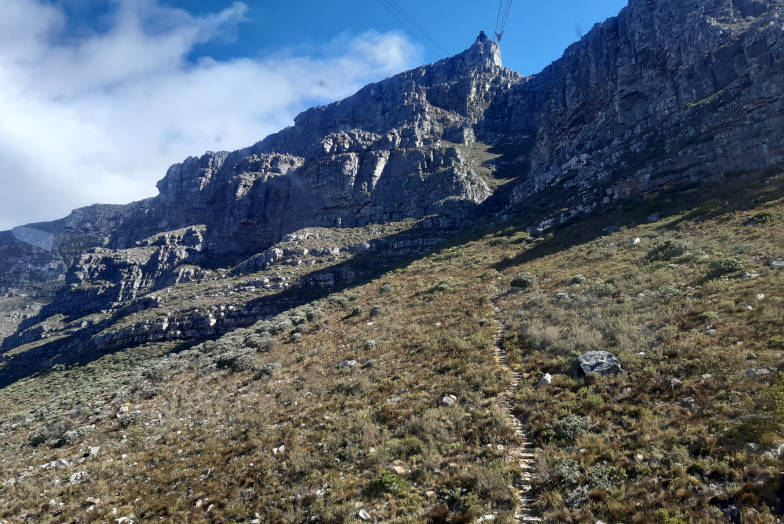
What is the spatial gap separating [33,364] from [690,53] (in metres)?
123

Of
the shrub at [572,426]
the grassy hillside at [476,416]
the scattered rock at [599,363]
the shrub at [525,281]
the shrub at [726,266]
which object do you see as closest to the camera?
the grassy hillside at [476,416]

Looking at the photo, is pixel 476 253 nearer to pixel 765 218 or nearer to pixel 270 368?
pixel 765 218

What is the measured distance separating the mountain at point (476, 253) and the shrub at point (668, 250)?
0.50ft

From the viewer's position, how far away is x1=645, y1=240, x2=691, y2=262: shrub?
63.4ft

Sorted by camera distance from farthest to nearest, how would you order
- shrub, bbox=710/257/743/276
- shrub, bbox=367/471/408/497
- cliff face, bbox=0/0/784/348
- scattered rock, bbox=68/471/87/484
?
1. cliff face, bbox=0/0/784/348
2. shrub, bbox=710/257/743/276
3. scattered rock, bbox=68/471/87/484
4. shrub, bbox=367/471/408/497

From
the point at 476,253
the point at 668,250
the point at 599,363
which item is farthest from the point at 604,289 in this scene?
the point at 476,253

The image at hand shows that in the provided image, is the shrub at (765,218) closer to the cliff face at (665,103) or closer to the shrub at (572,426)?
the cliff face at (665,103)

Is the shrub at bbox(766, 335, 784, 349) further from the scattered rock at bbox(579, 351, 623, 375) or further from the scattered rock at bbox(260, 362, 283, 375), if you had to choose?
the scattered rock at bbox(260, 362, 283, 375)

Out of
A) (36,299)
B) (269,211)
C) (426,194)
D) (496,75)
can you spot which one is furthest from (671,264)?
(36,299)

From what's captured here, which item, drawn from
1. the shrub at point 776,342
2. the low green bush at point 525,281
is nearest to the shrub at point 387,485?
the shrub at point 776,342

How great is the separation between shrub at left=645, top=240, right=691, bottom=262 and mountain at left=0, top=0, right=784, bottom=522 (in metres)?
0.15

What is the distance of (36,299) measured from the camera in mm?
115000

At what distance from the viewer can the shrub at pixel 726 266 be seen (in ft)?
48.1

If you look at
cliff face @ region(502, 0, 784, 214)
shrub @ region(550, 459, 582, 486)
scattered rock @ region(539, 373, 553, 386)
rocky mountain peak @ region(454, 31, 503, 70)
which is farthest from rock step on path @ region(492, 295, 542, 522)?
rocky mountain peak @ region(454, 31, 503, 70)
